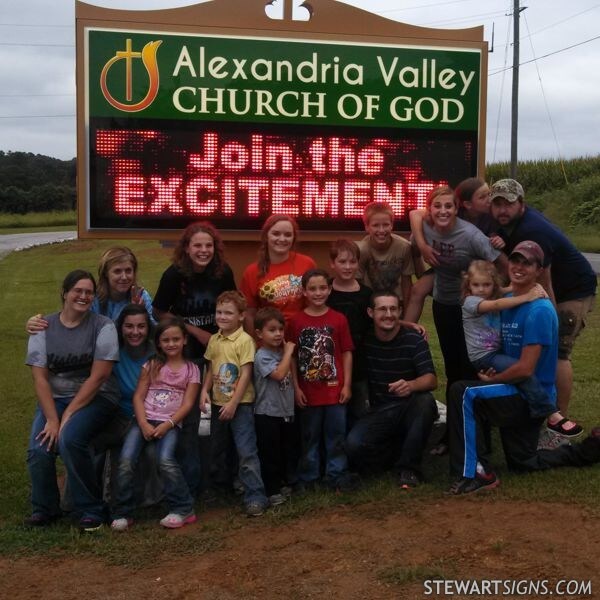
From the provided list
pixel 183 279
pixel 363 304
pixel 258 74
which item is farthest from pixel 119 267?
pixel 258 74

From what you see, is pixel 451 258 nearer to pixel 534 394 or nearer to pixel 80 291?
pixel 534 394

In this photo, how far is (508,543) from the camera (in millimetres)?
4492

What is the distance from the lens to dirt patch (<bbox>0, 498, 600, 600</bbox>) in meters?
4.15

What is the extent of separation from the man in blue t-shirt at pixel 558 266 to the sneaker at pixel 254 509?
2302mm

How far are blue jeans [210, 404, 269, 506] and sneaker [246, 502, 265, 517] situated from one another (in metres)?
0.02

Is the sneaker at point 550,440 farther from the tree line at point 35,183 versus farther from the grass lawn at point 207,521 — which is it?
the tree line at point 35,183

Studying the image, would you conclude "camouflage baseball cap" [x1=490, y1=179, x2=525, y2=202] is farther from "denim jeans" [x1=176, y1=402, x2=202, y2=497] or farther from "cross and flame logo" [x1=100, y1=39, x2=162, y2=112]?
"cross and flame logo" [x1=100, y1=39, x2=162, y2=112]

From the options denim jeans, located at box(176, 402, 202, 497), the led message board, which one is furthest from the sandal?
denim jeans, located at box(176, 402, 202, 497)

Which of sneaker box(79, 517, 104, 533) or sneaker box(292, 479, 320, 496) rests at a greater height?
sneaker box(292, 479, 320, 496)

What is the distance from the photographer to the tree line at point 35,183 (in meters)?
57.4

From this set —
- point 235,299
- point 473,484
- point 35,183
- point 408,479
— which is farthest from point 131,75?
point 35,183

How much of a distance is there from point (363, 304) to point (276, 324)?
696 millimetres

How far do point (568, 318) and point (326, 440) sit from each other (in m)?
2.00

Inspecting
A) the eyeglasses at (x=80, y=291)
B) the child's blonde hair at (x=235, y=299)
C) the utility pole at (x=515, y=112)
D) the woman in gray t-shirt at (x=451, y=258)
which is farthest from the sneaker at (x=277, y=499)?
the utility pole at (x=515, y=112)
